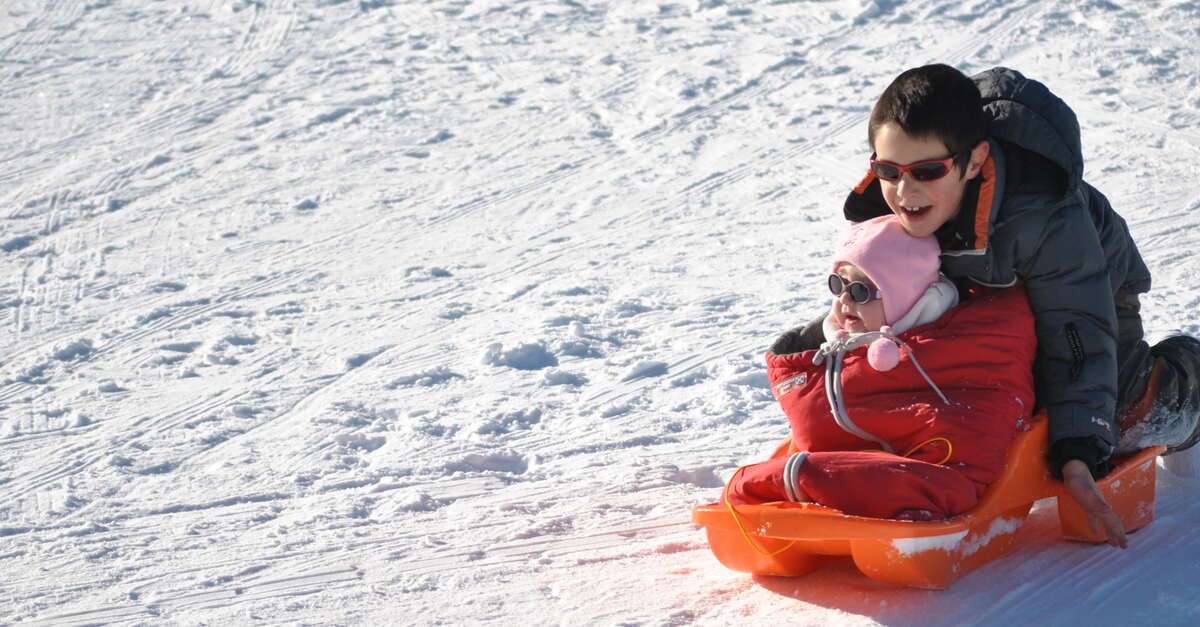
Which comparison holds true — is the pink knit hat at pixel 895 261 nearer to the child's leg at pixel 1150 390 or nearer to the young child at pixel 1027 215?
the young child at pixel 1027 215

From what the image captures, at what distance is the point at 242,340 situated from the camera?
4367 millimetres

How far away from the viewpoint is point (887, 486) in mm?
2213

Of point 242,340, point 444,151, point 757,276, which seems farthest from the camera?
point 444,151

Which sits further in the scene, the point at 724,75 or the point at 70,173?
the point at 724,75

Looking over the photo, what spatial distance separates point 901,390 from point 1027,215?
1.40 ft

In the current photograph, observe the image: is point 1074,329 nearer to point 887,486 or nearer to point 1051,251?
point 1051,251

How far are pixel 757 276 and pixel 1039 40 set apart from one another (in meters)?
3.06

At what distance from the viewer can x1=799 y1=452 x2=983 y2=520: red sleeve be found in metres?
2.22

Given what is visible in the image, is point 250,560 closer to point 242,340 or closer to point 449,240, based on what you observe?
point 242,340

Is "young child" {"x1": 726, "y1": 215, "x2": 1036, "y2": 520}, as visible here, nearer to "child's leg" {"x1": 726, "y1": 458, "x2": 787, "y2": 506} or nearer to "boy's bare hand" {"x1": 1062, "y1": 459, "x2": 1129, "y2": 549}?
"child's leg" {"x1": 726, "y1": 458, "x2": 787, "y2": 506}

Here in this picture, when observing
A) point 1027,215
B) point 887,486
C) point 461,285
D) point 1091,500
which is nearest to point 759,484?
point 887,486

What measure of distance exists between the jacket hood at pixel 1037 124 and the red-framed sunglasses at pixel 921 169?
16 centimetres

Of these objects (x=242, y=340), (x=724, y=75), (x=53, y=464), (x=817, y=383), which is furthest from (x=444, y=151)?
(x=817, y=383)

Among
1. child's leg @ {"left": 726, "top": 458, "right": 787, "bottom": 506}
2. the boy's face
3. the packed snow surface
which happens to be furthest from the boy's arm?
child's leg @ {"left": 726, "top": 458, "right": 787, "bottom": 506}
